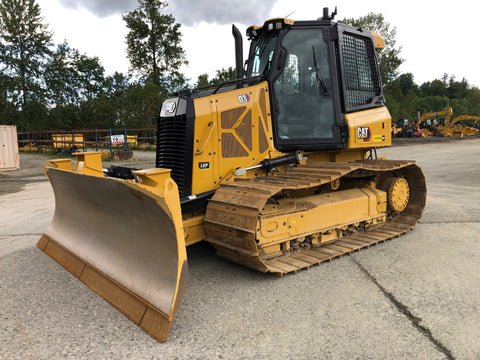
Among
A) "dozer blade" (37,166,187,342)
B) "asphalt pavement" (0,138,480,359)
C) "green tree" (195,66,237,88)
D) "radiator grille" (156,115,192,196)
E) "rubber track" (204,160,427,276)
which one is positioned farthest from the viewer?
"green tree" (195,66,237,88)

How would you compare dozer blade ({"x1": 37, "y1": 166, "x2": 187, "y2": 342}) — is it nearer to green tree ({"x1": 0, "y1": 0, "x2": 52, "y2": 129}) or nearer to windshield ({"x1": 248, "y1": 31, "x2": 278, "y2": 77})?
windshield ({"x1": 248, "y1": 31, "x2": 278, "y2": 77})

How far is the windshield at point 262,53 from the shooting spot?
453 centimetres

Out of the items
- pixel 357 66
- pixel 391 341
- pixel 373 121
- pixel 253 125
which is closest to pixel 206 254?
pixel 253 125

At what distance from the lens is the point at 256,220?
3342 mm

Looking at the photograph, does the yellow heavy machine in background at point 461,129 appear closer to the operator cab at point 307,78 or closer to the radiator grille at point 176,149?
the operator cab at point 307,78

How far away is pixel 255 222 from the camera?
3344mm

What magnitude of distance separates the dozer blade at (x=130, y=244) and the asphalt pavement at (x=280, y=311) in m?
0.14

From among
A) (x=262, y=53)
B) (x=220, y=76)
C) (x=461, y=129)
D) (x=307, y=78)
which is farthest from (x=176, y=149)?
(x=220, y=76)

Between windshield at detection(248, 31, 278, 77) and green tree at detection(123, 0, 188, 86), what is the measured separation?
113 ft

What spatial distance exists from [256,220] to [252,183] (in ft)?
2.20

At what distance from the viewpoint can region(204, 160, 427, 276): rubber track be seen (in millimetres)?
3441

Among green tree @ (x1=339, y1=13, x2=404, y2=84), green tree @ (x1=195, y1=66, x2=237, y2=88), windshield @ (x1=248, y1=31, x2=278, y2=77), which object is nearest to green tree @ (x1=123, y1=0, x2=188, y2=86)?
green tree @ (x1=195, y1=66, x2=237, y2=88)

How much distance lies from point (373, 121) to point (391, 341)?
11.0ft

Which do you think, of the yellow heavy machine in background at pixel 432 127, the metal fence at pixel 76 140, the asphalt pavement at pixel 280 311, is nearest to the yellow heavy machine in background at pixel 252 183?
the asphalt pavement at pixel 280 311
